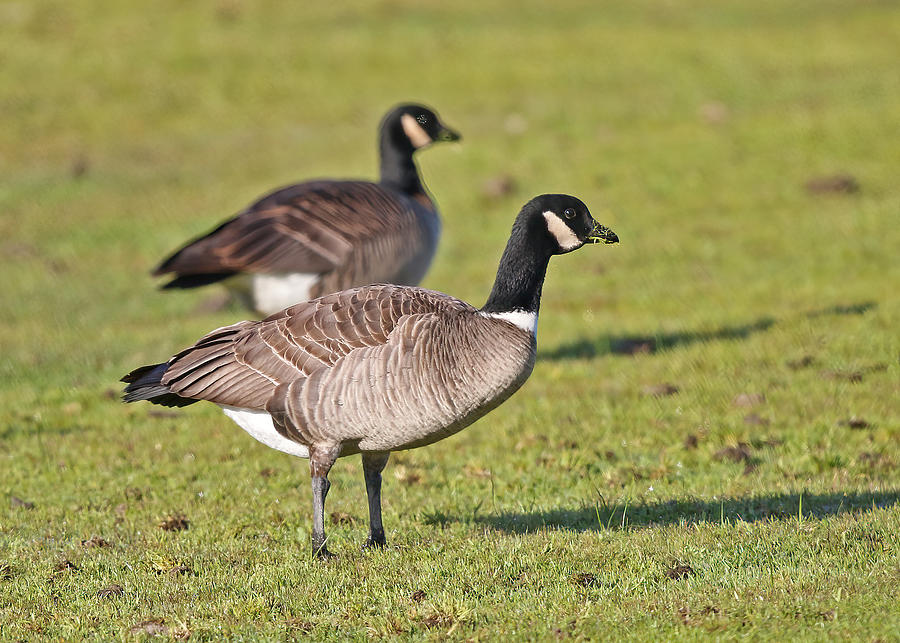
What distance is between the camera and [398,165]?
1416 centimetres

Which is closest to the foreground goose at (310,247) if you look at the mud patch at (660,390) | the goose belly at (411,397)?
the mud patch at (660,390)

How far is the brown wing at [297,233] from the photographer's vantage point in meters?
12.2

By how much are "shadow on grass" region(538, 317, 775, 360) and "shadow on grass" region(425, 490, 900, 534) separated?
558cm

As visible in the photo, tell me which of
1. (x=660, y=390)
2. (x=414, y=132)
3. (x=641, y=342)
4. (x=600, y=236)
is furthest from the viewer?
(x=641, y=342)

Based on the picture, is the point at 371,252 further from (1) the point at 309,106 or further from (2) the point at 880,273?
(1) the point at 309,106

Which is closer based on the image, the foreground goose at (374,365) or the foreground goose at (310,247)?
the foreground goose at (374,365)

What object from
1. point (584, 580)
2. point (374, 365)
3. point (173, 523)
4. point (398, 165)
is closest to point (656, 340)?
point (398, 165)

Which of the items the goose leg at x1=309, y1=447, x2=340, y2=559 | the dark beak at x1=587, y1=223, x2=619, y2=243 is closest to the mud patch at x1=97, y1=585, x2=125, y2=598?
the goose leg at x1=309, y1=447, x2=340, y2=559

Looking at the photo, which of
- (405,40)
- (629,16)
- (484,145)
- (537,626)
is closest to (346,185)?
(537,626)

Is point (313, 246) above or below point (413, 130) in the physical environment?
below

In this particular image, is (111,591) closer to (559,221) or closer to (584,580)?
(584,580)

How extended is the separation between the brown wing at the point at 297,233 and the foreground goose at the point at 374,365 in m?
4.12

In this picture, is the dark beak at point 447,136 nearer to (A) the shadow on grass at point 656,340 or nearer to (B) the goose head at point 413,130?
(B) the goose head at point 413,130

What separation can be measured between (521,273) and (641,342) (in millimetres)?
7274
